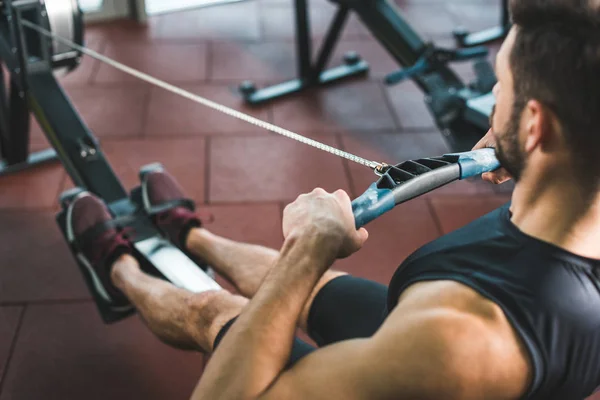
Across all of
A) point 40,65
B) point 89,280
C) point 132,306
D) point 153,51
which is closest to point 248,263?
point 132,306

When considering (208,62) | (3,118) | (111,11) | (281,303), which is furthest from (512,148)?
Answer: (111,11)

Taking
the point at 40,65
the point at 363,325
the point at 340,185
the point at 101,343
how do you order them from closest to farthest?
the point at 363,325 < the point at 101,343 < the point at 40,65 < the point at 340,185

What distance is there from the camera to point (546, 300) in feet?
2.52

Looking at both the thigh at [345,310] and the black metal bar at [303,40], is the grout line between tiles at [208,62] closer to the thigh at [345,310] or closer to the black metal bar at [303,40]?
the black metal bar at [303,40]

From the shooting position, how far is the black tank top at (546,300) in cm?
75

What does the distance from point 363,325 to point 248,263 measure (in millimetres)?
468

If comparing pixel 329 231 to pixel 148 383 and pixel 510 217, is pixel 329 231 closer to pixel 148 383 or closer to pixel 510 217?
pixel 510 217

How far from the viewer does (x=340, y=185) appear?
7.38ft

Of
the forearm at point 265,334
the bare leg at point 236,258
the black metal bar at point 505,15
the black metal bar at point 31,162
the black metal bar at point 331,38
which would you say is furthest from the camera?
the black metal bar at point 505,15

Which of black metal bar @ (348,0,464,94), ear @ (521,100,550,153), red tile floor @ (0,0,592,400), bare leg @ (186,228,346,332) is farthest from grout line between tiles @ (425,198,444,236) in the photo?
ear @ (521,100,550,153)

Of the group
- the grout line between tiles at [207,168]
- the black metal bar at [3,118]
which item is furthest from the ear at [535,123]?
the black metal bar at [3,118]

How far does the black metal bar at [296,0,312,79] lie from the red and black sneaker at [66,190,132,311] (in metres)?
1.33

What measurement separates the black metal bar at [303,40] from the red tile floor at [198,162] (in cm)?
11

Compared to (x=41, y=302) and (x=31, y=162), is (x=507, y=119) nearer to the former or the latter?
(x=41, y=302)
